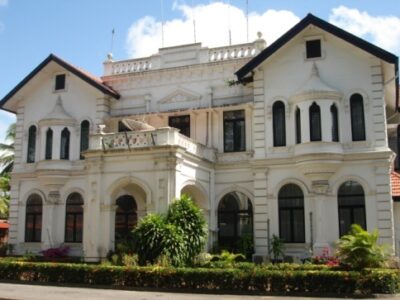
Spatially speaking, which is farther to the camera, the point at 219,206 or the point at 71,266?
the point at 219,206

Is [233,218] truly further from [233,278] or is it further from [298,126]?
[233,278]

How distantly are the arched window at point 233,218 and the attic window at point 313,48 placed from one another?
26.7 ft

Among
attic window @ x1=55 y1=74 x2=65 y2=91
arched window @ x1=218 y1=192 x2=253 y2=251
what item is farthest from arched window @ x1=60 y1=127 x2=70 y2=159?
arched window @ x1=218 y1=192 x2=253 y2=251

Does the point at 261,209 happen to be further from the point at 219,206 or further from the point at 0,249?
the point at 0,249

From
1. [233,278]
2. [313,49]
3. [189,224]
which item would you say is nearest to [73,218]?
[189,224]

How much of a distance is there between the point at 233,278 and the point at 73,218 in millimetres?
14590

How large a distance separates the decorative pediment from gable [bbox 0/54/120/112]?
10.4ft

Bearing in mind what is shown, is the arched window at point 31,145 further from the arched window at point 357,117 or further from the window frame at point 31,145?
the arched window at point 357,117

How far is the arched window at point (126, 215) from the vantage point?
2905 cm

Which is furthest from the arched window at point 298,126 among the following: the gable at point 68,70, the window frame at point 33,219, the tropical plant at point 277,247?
the window frame at point 33,219

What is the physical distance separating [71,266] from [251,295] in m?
7.52

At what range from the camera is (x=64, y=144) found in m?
29.9

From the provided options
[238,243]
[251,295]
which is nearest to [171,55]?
[238,243]

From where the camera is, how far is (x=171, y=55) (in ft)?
97.7
